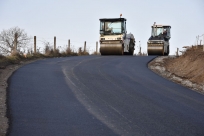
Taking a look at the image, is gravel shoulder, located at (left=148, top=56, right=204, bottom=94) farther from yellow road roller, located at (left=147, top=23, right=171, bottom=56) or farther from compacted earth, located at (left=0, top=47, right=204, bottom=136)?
yellow road roller, located at (left=147, top=23, right=171, bottom=56)

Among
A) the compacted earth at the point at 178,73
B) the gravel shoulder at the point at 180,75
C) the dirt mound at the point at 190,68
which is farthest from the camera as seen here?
the dirt mound at the point at 190,68

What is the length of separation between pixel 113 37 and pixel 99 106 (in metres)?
19.9

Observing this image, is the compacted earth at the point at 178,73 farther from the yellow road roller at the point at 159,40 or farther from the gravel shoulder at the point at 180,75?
the yellow road roller at the point at 159,40

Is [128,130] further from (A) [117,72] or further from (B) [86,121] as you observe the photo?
(A) [117,72]

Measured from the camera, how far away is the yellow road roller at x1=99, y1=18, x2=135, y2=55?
1120 inches

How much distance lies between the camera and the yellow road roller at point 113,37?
93.4 ft

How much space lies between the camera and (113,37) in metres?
28.5

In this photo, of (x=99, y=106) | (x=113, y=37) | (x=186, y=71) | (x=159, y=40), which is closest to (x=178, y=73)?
(x=186, y=71)

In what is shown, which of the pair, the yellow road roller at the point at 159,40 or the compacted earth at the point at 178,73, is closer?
the compacted earth at the point at 178,73

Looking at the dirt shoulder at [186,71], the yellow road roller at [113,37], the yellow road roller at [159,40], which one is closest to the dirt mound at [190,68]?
the dirt shoulder at [186,71]

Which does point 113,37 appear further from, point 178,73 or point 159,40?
point 178,73

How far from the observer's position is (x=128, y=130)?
6840 millimetres

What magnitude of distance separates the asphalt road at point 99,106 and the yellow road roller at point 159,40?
56.0 ft

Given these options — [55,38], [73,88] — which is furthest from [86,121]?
[55,38]
